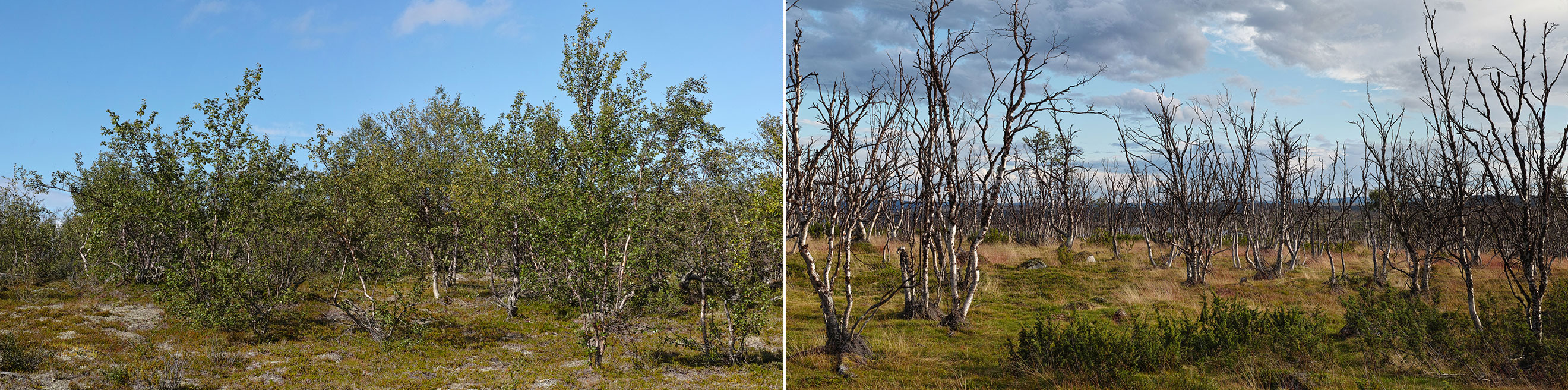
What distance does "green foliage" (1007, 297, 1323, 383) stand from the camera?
17.1 feet

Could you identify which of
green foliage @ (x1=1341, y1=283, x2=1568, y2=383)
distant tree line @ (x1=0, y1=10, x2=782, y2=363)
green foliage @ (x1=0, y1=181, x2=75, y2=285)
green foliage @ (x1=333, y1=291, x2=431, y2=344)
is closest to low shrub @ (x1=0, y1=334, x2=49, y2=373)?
distant tree line @ (x1=0, y1=10, x2=782, y2=363)

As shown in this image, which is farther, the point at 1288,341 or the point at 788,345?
the point at 788,345

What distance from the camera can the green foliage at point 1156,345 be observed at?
520cm

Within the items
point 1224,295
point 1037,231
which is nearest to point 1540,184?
point 1224,295

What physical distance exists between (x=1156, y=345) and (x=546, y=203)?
8.82m

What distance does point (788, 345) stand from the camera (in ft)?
20.7

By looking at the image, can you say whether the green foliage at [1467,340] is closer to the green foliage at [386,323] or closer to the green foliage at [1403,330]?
the green foliage at [1403,330]

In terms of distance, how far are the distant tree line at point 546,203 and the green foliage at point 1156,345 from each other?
173 inches

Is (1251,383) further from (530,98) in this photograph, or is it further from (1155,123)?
(530,98)

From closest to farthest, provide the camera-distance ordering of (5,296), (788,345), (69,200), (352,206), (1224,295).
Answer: (788,345) < (1224,295) < (352,206) < (5,296) < (69,200)

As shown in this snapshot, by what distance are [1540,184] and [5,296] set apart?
1103 inches

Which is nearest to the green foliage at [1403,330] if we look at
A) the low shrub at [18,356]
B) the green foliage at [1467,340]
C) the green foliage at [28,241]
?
the green foliage at [1467,340]

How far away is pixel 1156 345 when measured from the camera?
5.30 metres

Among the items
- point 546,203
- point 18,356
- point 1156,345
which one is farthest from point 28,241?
point 1156,345
